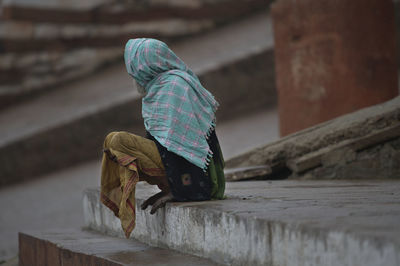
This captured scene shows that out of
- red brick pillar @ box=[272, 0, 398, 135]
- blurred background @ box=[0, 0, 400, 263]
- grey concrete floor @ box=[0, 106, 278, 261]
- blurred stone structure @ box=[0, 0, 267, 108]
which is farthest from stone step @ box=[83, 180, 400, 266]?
blurred stone structure @ box=[0, 0, 267, 108]

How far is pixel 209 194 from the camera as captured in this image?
3822 millimetres

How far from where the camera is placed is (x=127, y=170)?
11.9ft

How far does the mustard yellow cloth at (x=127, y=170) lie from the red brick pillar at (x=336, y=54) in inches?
159

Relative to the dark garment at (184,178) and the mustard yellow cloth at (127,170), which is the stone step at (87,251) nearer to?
the mustard yellow cloth at (127,170)

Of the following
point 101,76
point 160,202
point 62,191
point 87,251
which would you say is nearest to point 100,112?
point 62,191

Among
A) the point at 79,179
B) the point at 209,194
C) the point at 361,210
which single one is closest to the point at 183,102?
the point at 209,194

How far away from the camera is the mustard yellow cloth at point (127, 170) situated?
360cm

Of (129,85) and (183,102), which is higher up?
(129,85)

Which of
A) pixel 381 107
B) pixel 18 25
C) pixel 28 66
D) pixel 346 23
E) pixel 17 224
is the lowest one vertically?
pixel 17 224

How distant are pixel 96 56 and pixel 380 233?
12.0 m

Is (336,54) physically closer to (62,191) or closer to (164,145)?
(164,145)

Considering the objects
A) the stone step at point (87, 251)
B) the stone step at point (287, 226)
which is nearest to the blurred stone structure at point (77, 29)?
the stone step at point (87, 251)

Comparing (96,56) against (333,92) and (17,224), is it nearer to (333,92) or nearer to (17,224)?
(17,224)

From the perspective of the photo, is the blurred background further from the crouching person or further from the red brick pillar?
the crouching person
